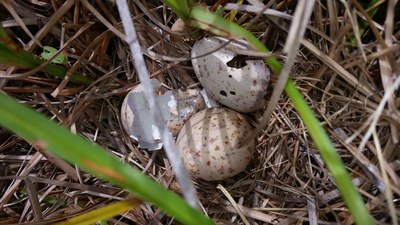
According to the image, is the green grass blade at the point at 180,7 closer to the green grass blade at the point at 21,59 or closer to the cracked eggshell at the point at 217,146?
the cracked eggshell at the point at 217,146

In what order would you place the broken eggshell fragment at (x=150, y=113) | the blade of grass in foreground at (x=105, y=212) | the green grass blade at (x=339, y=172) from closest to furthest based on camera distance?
the green grass blade at (x=339, y=172)
the blade of grass in foreground at (x=105, y=212)
the broken eggshell fragment at (x=150, y=113)

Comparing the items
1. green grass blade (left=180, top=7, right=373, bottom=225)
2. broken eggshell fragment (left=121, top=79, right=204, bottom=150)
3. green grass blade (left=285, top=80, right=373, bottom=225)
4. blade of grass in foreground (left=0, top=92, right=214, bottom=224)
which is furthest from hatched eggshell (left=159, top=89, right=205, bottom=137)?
blade of grass in foreground (left=0, top=92, right=214, bottom=224)

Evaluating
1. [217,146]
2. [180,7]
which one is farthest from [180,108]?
[180,7]

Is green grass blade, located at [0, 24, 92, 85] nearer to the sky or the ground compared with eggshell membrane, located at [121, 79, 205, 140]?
nearer to the sky

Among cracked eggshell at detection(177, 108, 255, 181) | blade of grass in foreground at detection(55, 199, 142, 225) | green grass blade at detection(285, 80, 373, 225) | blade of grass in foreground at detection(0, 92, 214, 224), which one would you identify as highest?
blade of grass in foreground at detection(0, 92, 214, 224)

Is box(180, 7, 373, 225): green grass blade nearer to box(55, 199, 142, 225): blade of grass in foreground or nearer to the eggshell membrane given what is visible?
the eggshell membrane

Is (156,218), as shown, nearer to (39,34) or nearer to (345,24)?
(39,34)

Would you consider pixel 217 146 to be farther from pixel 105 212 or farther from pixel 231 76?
pixel 105 212

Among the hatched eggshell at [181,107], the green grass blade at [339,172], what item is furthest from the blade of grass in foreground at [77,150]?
the hatched eggshell at [181,107]
